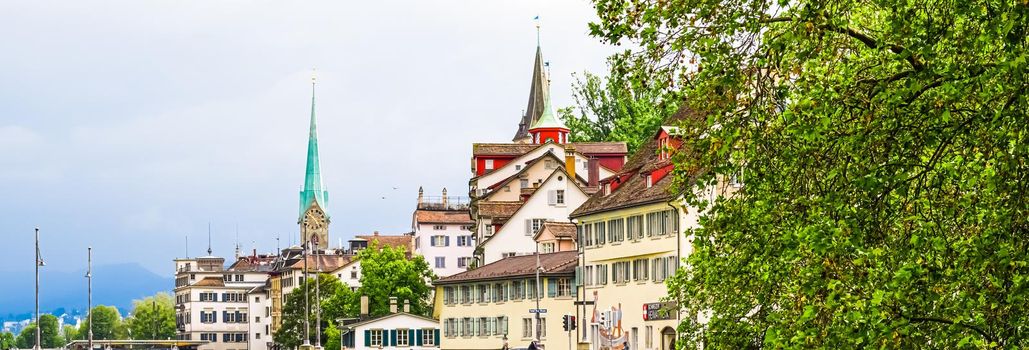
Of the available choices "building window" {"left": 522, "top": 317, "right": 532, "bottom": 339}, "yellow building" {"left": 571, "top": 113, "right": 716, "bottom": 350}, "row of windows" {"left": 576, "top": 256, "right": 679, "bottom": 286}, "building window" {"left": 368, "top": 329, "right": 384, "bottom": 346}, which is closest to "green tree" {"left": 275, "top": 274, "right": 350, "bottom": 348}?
"building window" {"left": 368, "top": 329, "right": 384, "bottom": 346}

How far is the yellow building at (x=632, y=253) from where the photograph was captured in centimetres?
8244

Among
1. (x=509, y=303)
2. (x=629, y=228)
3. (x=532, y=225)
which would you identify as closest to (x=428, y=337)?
(x=532, y=225)

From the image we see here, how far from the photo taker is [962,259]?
925 inches

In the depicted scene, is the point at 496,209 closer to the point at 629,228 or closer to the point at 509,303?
the point at 509,303

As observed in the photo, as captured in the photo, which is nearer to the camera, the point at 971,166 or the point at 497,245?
the point at 971,166

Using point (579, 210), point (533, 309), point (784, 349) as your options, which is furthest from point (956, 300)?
point (533, 309)

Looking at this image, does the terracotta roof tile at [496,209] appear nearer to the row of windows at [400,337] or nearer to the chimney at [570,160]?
the chimney at [570,160]

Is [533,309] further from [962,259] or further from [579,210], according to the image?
[962,259]

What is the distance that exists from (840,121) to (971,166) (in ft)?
8.07

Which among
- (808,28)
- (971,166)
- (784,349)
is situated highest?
(808,28)

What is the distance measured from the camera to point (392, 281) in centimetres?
14900

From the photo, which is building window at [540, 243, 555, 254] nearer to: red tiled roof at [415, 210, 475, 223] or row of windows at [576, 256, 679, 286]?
row of windows at [576, 256, 679, 286]

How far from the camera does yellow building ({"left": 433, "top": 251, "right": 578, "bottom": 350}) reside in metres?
103

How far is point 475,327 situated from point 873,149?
92657 mm
